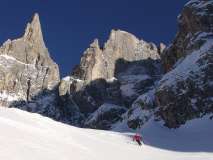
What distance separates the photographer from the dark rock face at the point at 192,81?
86.6m

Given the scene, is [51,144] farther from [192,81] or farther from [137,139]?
[192,81]

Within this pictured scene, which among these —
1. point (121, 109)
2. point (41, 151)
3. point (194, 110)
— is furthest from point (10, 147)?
point (121, 109)

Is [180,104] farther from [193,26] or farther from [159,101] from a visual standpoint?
[193,26]

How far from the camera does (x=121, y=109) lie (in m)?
184

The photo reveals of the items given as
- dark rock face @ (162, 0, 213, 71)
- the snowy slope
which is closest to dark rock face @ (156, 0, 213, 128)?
dark rock face @ (162, 0, 213, 71)

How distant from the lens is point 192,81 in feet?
295

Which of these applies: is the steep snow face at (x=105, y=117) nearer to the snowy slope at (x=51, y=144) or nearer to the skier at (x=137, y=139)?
the skier at (x=137, y=139)

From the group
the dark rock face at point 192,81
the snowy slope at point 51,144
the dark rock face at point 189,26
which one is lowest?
the snowy slope at point 51,144

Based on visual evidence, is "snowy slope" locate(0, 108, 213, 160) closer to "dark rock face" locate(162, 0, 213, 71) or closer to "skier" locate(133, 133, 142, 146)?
"skier" locate(133, 133, 142, 146)

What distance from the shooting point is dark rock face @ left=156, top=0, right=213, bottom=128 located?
284 feet

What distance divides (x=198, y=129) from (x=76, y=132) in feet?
137

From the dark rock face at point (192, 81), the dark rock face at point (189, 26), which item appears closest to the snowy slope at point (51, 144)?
the dark rock face at point (192, 81)

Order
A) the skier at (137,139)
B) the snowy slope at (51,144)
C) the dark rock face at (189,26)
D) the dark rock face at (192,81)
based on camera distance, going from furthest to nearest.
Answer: the dark rock face at (189,26) → the dark rock face at (192,81) → the skier at (137,139) → the snowy slope at (51,144)

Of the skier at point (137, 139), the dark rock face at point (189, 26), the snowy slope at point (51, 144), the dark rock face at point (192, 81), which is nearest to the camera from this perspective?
the snowy slope at point (51, 144)
